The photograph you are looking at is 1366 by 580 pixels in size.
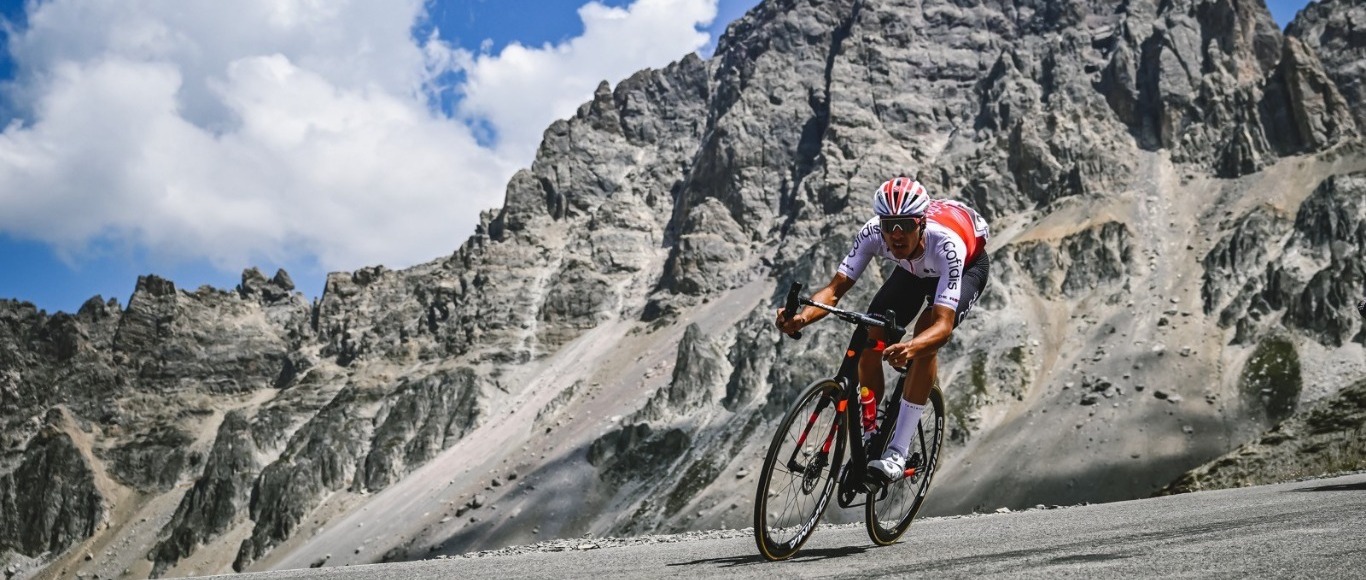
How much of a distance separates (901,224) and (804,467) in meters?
2.35

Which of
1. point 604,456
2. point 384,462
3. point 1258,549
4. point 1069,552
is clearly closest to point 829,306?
point 1069,552

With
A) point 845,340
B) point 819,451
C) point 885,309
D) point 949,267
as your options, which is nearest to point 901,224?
point 949,267

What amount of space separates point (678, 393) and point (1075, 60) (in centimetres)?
10158

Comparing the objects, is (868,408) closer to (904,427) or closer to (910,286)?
(904,427)

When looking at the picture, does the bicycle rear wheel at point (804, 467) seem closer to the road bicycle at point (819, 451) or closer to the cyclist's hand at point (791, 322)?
the road bicycle at point (819, 451)

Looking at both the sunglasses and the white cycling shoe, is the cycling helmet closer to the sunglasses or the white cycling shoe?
the sunglasses

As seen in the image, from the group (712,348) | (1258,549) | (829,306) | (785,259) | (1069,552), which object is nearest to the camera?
(1258,549)

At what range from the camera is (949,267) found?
9102mm

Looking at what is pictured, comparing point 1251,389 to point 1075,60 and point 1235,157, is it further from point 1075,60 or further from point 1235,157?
point 1075,60

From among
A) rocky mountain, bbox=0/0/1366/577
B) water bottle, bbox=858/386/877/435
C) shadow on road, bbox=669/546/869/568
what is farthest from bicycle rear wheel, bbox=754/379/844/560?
rocky mountain, bbox=0/0/1366/577

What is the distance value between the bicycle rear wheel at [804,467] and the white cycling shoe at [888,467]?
0.32 metres

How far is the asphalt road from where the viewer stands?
6891mm

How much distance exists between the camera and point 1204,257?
4690 inches

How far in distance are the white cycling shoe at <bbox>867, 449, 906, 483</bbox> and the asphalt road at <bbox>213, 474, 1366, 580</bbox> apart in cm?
67
